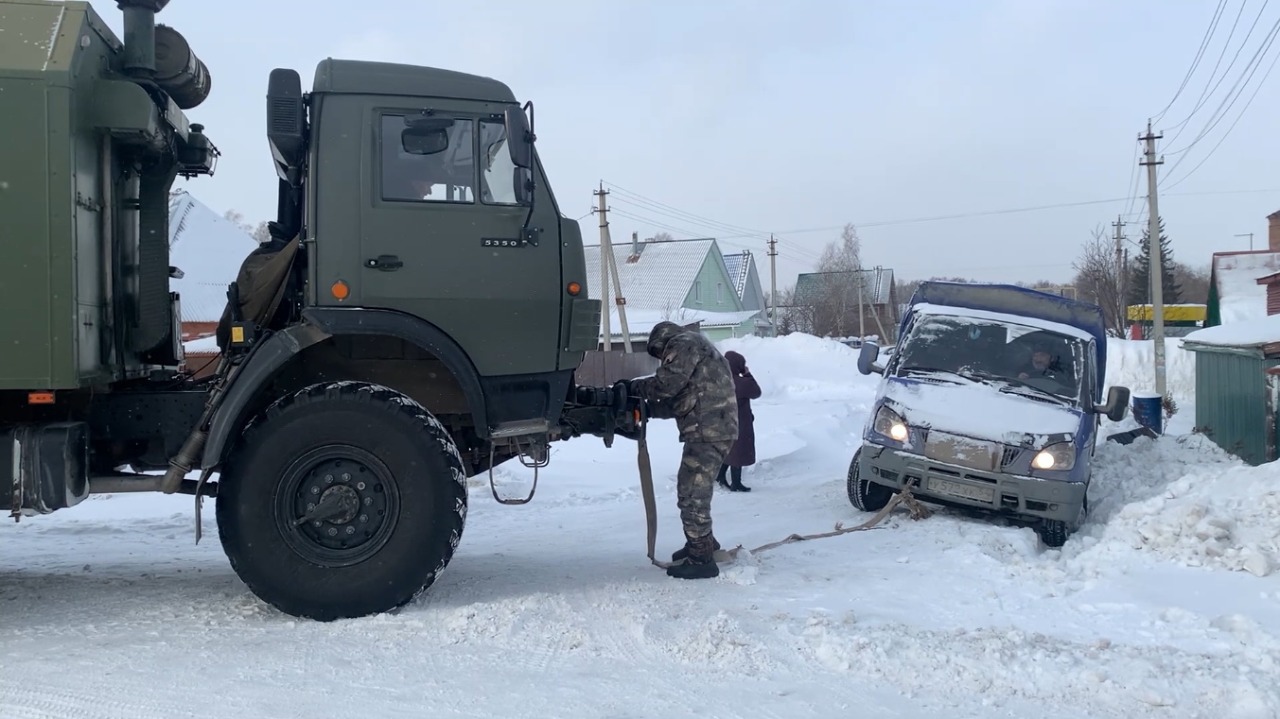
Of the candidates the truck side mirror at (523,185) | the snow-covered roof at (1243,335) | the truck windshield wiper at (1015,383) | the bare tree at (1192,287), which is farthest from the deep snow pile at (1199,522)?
the bare tree at (1192,287)

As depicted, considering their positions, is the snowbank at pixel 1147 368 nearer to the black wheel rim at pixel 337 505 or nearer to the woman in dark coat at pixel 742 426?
the woman in dark coat at pixel 742 426

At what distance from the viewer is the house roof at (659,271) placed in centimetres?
4572

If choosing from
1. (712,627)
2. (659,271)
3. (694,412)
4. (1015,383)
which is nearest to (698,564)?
(694,412)

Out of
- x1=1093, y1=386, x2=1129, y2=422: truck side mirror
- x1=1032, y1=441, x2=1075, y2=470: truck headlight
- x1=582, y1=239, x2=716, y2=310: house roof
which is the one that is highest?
x1=582, y1=239, x2=716, y2=310: house roof

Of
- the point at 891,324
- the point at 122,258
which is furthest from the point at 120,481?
the point at 891,324

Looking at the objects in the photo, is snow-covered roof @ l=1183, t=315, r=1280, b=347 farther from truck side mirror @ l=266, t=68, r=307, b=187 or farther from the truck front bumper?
truck side mirror @ l=266, t=68, r=307, b=187

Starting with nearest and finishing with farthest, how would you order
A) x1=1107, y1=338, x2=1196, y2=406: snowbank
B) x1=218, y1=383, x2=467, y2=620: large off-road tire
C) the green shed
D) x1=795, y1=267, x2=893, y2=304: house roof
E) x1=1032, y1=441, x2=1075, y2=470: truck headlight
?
x1=218, y1=383, x2=467, y2=620: large off-road tire < x1=1032, y1=441, x2=1075, y2=470: truck headlight < the green shed < x1=1107, y1=338, x2=1196, y2=406: snowbank < x1=795, y1=267, x2=893, y2=304: house roof

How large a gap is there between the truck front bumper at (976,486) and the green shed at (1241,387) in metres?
6.50

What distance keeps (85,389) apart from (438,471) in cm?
201

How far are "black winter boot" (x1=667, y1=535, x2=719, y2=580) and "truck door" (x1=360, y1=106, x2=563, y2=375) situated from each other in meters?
1.76

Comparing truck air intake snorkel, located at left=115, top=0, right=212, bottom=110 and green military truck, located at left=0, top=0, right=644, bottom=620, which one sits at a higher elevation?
truck air intake snorkel, located at left=115, top=0, right=212, bottom=110

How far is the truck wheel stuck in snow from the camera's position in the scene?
311 inches

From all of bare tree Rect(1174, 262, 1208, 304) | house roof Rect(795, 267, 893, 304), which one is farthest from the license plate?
bare tree Rect(1174, 262, 1208, 304)

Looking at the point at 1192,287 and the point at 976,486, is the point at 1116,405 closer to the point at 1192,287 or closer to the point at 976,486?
the point at 976,486
